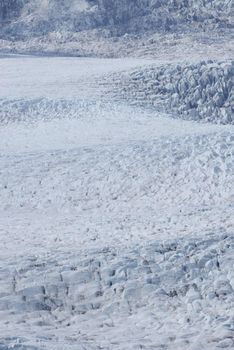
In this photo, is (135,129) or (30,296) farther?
(135,129)

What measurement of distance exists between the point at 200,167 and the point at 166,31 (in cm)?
1700

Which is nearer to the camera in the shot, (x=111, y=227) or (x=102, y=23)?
(x=111, y=227)

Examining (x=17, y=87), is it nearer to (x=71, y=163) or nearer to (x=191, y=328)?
(x=71, y=163)

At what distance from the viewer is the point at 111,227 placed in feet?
32.2

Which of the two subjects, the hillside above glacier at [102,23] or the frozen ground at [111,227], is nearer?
the frozen ground at [111,227]

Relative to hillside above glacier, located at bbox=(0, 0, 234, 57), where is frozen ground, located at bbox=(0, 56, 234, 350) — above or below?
above

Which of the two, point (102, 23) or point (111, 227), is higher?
point (111, 227)

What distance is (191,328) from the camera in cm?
671

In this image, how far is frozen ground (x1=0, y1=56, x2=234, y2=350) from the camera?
6938 mm

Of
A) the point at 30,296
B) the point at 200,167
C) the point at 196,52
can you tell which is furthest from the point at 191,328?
the point at 196,52

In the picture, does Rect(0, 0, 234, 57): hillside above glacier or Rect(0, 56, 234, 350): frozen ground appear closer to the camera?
Rect(0, 56, 234, 350): frozen ground

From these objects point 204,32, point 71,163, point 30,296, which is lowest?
point 204,32

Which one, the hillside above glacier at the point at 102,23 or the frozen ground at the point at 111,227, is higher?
the frozen ground at the point at 111,227

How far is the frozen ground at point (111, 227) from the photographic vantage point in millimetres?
6938
